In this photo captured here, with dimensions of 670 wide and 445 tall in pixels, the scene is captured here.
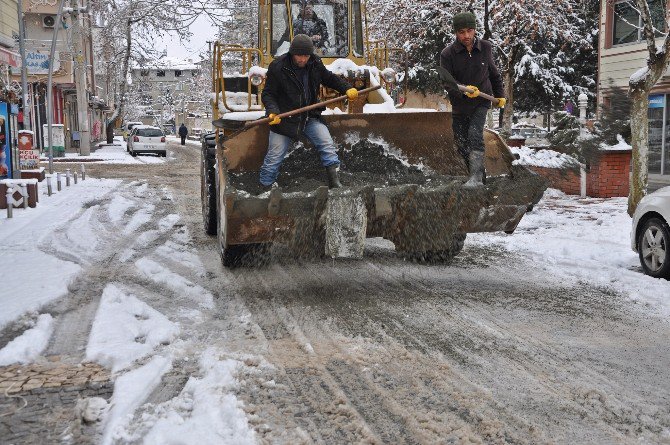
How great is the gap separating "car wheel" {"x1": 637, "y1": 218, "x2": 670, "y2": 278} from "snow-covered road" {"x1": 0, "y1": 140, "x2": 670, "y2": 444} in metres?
0.23

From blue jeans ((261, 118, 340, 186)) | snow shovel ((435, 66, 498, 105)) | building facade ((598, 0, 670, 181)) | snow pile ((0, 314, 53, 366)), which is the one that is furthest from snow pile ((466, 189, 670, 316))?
building facade ((598, 0, 670, 181))

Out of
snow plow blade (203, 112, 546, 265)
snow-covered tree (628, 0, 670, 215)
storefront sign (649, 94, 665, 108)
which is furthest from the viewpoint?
storefront sign (649, 94, 665, 108)

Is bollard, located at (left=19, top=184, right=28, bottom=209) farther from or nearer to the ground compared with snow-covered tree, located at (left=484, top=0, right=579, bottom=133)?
nearer to the ground

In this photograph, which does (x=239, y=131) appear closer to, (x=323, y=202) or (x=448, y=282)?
(x=323, y=202)

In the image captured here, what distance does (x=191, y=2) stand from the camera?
1321cm

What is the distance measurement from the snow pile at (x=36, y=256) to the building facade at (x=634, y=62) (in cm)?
1449

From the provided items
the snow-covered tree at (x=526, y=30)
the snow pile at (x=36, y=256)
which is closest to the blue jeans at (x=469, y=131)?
the snow pile at (x=36, y=256)

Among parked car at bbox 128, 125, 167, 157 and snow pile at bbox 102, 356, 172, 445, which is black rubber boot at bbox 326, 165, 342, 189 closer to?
snow pile at bbox 102, 356, 172, 445

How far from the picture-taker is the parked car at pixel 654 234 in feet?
22.5

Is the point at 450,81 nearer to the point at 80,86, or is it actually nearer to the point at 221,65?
the point at 221,65

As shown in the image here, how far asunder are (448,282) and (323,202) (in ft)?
5.36

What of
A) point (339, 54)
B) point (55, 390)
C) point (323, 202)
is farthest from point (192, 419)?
point (339, 54)

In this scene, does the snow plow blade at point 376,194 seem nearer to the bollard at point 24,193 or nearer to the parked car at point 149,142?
the bollard at point 24,193

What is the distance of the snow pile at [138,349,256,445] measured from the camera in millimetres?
3371
